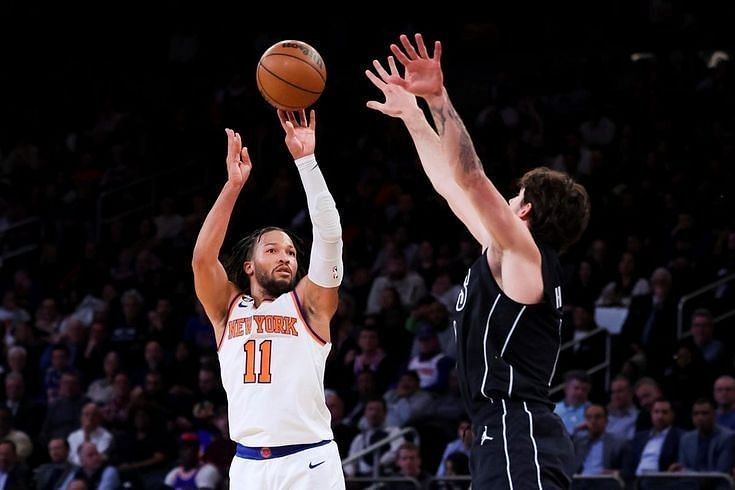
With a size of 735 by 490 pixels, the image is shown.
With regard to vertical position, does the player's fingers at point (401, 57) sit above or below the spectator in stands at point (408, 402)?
above

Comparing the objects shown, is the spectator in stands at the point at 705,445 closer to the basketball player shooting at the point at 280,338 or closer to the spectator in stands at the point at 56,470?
the basketball player shooting at the point at 280,338

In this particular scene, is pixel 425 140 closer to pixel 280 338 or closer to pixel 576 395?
pixel 280 338

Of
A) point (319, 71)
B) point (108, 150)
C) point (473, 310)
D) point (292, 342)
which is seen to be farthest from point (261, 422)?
point (108, 150)

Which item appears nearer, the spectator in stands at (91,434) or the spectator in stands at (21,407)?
the spectator in stands at (91,434)

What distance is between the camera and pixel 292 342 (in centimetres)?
607

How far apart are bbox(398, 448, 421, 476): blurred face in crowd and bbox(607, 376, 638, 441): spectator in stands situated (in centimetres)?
159

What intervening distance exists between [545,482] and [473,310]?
69cm

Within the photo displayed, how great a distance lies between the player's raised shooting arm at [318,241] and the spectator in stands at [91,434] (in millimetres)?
6973

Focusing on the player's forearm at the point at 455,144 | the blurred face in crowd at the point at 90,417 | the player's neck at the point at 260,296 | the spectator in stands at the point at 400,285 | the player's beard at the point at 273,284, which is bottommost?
the blurred face in crowd at the point at 90,417

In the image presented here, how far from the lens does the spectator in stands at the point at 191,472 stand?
37.2ft

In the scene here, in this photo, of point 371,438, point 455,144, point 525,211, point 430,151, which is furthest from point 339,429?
point 455,144

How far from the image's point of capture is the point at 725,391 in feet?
33.1

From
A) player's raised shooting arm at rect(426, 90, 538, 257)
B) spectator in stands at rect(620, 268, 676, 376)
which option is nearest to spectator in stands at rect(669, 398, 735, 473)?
spectator in stands at rect(620, 268, 676, 376)

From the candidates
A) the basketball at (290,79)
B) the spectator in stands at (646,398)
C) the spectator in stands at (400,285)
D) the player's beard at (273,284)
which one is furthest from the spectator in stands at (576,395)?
the player's beard at (273,284)
